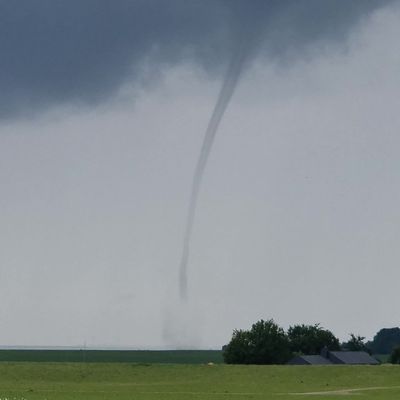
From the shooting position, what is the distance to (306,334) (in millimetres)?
172000

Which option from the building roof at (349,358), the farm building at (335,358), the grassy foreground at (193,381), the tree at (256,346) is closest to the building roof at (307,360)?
the farm building at (335,358)

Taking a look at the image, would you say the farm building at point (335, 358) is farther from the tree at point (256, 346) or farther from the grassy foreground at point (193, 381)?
the grassy foreground at point (193, 381)

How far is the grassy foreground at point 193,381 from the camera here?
65500mm

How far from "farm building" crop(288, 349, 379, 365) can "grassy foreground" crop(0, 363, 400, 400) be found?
2000 inches

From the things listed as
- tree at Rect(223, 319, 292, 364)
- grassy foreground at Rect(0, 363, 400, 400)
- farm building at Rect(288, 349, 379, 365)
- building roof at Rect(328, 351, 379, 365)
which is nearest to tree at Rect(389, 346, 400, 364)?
farm building at Rect(288, 349, 379, 365)

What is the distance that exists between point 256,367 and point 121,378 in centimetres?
1243

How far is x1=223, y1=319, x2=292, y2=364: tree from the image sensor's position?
4966 inches

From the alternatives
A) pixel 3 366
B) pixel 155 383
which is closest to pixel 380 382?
pixel 155 383

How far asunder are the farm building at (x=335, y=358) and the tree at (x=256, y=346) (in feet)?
33.3

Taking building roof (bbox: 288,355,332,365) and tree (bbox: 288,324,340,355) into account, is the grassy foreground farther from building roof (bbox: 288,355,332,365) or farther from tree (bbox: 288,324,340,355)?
tree (bbox: 288,324,340,355)

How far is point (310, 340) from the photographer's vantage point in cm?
16912

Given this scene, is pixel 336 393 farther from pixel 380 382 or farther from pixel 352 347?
pixel 352 347

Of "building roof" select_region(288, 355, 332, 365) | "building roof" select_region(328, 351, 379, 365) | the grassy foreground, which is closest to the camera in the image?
the grassy foreground

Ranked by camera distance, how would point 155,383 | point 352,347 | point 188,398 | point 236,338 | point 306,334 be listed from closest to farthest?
1. point 188,398
2. point 155,383
3. point 236,338
4. point 306,334
5. point 352,347
